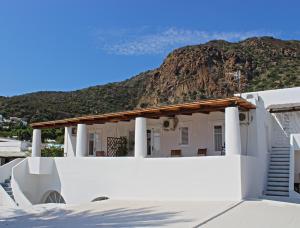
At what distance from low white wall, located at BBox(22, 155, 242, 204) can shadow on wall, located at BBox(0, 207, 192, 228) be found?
3221 millimetres

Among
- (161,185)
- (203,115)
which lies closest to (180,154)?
(203,115)

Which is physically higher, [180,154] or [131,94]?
[131,94]

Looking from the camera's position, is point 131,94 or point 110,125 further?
point 131,94

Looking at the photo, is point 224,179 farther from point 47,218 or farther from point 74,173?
point 74,173

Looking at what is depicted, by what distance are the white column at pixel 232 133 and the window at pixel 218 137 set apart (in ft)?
15.6

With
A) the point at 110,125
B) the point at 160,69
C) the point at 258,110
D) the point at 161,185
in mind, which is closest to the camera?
the point at 161,185

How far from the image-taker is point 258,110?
61.8ft

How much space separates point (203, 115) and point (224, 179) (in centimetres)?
620

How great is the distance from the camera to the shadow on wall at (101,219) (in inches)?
422

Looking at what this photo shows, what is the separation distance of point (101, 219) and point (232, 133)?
289 inches

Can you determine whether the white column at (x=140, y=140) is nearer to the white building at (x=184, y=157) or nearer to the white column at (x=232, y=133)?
the white building at (x=184, y=157)

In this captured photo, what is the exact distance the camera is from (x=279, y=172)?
19.3 metres

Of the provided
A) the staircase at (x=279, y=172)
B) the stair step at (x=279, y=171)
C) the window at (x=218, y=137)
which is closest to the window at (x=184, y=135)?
the window at (x=218, y=137)

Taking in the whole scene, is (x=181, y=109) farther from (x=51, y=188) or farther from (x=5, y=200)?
(x=5, y=200)
